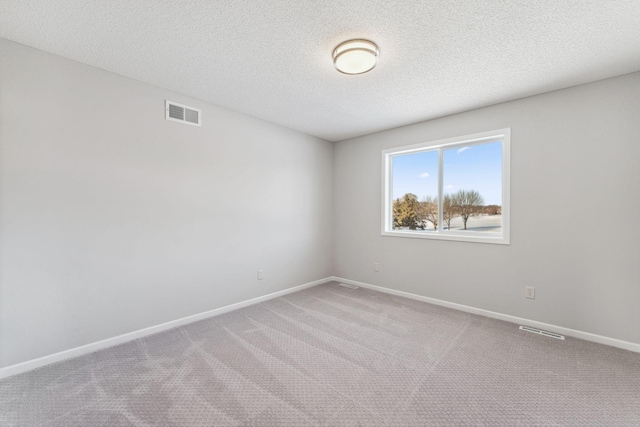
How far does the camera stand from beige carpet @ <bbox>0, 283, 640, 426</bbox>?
161cm

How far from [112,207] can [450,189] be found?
→ 3.92m

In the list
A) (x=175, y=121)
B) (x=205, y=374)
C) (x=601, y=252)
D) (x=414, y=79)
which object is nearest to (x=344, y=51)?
(x=414, y=79)

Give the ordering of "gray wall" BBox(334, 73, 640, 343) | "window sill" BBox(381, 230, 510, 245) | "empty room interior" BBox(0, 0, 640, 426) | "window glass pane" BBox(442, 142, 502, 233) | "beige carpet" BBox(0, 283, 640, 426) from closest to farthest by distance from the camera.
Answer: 1. "beige carpet" BBox(0, 283, 640, 426)
2. "empty room interior" BBox(0, 0, 640, 426)
3. "gray wall" BBox(334, 73, 640, 343)
4. "window sill" BBox(381, 230, 510, 245)
5. "window glass pane" BBox(442, 142, 502, 233)

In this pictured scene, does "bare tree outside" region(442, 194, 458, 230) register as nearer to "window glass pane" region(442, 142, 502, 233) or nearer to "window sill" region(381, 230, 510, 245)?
"window glass pane" region(442, 142, 502, 233)

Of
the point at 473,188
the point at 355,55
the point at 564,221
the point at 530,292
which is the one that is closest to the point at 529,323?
the point at 530,292

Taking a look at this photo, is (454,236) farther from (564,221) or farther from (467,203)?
(564,221)

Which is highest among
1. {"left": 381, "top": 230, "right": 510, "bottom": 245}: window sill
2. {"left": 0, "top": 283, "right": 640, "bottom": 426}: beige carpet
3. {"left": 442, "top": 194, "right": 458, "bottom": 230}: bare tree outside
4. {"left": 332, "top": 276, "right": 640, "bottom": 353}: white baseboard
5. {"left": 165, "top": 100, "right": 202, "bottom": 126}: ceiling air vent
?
{"left": 165, "top": 100, "right": 202, "bottom": 126}: ceiling air vent

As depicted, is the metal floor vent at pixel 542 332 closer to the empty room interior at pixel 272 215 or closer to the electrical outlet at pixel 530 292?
the empty room interior at pixel 272 215

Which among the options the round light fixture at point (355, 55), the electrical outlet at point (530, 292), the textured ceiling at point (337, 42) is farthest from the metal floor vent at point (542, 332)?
the round light fixture at point (355, 55)

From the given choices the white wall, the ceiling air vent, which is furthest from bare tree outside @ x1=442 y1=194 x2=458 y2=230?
the ceiling air vent

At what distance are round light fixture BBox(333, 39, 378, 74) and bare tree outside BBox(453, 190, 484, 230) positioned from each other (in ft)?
7.31

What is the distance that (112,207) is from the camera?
244cm

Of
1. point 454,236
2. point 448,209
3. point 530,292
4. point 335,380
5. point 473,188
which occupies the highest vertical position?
point 473,188

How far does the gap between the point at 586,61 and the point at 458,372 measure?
Result: 9.11 ft
